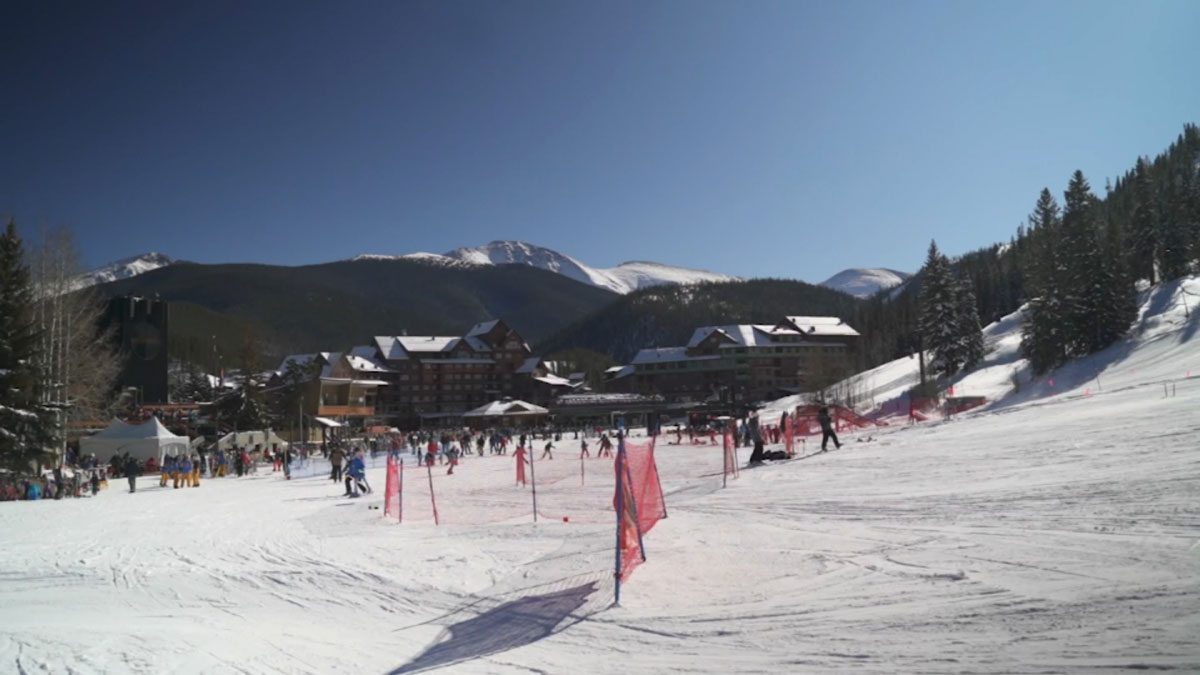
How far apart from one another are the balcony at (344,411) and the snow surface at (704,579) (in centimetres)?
4899

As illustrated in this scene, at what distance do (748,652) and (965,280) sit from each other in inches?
2464

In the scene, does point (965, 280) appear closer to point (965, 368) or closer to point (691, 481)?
point (965, 368)

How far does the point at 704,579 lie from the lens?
29.6 ft

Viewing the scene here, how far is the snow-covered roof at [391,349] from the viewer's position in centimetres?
9762

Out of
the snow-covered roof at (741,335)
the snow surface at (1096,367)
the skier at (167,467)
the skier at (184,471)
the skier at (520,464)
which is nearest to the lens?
the skier at (520,464)

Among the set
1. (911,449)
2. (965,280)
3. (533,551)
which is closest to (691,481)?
(911,449)

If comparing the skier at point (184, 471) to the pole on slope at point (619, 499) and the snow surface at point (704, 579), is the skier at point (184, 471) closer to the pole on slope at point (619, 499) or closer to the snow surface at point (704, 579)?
the snow surface at point (704, 579)

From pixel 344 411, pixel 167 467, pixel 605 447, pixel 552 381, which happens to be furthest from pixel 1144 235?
pixel 167 467

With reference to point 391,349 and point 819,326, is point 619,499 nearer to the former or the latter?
point 391,349

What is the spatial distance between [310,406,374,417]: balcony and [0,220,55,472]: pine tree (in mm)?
38820

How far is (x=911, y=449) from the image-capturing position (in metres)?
20.6

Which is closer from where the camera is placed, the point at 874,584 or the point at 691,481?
the point at 874,584

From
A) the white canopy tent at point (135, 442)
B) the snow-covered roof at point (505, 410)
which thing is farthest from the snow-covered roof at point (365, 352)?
the white canopy tent at point (135, 442)

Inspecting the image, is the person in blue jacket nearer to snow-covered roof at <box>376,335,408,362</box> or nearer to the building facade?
the building facade
